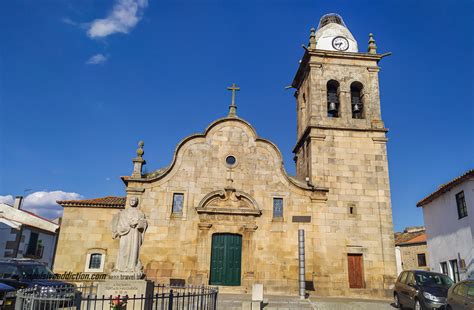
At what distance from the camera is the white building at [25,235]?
88.9 feet

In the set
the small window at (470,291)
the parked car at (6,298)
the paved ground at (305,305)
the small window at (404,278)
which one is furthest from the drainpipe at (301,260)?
the parked car at (6,298)

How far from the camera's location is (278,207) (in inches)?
712

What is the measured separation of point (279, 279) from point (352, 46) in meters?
14.3

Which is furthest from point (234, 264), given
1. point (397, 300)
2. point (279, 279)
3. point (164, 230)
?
point (397, 300)

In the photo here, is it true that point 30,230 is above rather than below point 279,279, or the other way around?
above

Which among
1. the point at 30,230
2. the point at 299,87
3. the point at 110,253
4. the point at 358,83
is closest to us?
the point at 110,253

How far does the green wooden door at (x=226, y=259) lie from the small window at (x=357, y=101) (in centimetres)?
988

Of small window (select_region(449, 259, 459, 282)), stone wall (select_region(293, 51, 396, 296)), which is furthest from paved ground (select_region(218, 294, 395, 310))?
small window (select_region(449, 259, 459, 282))

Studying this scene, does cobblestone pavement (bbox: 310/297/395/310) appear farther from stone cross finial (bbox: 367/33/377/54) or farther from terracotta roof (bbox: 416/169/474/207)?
stone cross finial (bbox: 367/33/377/54)

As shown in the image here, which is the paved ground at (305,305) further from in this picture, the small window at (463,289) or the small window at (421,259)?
the small window at (421,259)

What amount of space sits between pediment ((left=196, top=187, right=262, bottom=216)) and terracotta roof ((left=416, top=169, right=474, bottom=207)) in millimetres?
9863

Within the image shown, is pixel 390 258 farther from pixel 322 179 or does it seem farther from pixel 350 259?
pixel 322 179

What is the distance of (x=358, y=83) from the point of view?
20984mm

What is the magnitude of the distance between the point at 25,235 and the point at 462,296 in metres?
28.7
